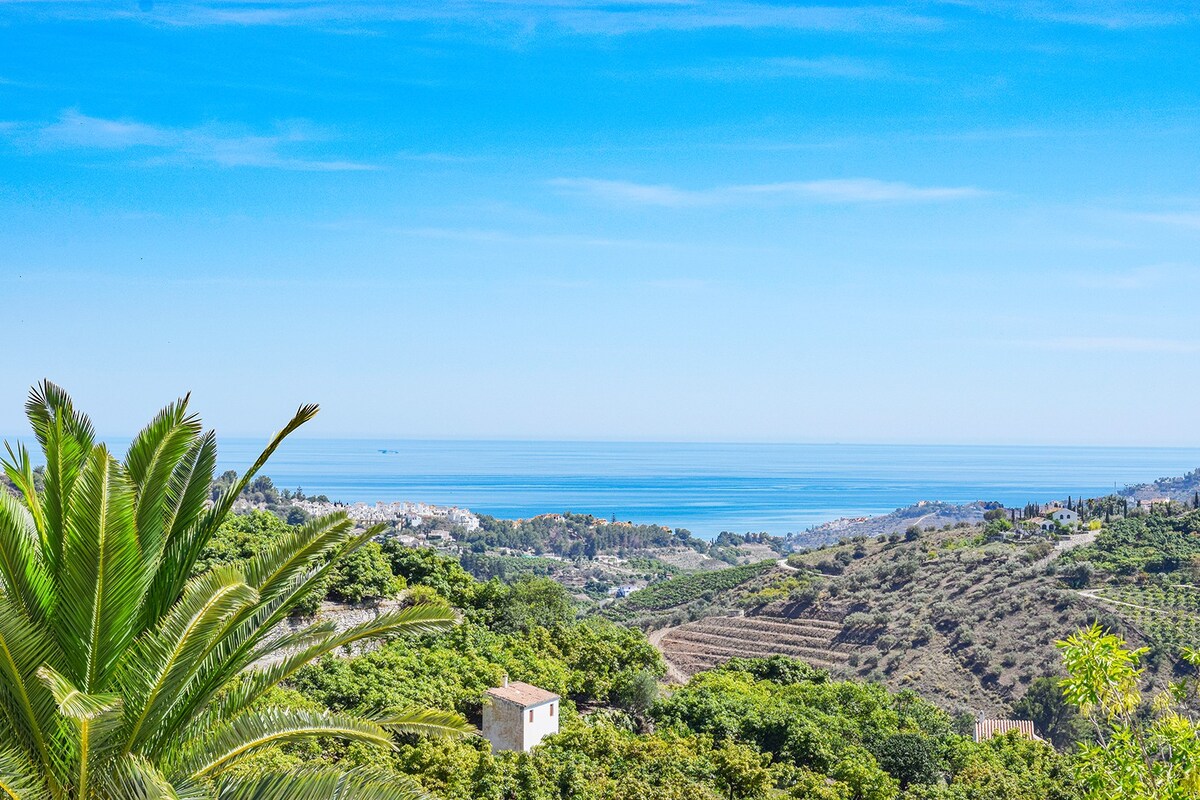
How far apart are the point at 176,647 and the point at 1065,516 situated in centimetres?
6722

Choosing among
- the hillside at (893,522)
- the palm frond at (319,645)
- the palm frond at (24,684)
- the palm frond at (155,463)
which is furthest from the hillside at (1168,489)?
the palm frond at (24,684)

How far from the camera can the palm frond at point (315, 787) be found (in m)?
5.11

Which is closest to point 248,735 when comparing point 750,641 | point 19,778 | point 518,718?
point 19,778

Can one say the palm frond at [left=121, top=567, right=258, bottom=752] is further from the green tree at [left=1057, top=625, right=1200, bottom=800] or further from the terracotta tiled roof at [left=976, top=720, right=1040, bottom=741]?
the terracotta tiled roof at [left=976, top=720, right=1040, bottom=741]

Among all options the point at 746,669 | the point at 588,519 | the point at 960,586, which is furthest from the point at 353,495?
the point at 746,669

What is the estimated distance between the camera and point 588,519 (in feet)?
371

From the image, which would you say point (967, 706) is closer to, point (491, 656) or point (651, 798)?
point (491, 656)

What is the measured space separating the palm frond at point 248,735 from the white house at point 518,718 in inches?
531

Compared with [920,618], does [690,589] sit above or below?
below

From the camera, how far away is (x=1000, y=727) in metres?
30.9

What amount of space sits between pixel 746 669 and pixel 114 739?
28.0 m

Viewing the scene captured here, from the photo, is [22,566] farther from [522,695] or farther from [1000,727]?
[1000,727]

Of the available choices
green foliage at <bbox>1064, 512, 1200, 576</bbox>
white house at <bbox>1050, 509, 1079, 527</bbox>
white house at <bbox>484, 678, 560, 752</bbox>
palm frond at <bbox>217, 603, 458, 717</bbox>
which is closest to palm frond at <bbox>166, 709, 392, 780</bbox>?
palm frond at <bbox>217, 603, 458, 717</bbox>

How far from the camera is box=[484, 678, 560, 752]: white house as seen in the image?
18.4 meters
